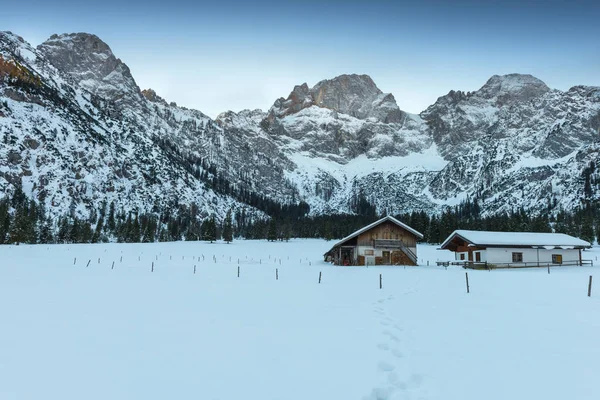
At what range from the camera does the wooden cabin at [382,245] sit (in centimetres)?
5206

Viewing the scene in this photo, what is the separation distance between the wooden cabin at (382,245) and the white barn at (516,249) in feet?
22.8

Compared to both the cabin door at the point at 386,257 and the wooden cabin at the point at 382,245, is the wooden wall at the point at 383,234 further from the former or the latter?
the cabin door at the point at 386,257

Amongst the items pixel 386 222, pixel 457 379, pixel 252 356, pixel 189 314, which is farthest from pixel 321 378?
pixel 386 222

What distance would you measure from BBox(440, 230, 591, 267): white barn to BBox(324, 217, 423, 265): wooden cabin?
22.8ft

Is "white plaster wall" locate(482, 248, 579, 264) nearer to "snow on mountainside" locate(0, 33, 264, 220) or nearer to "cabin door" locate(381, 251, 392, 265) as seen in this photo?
"cabin door" locate(381, 251, 392, 265)

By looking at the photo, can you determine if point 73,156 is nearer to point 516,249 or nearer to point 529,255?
point 516,249

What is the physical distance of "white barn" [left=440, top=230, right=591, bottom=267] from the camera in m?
47.6

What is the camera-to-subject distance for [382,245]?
52281mm

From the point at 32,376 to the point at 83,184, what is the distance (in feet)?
525

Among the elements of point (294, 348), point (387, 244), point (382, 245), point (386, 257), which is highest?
point (387, 244)

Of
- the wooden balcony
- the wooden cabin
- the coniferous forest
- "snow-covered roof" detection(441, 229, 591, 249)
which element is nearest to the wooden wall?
the wooden cabin

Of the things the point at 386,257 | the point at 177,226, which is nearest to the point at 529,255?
the point at 386,257

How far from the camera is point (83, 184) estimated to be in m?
144

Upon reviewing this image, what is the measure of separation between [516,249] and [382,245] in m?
17.9
